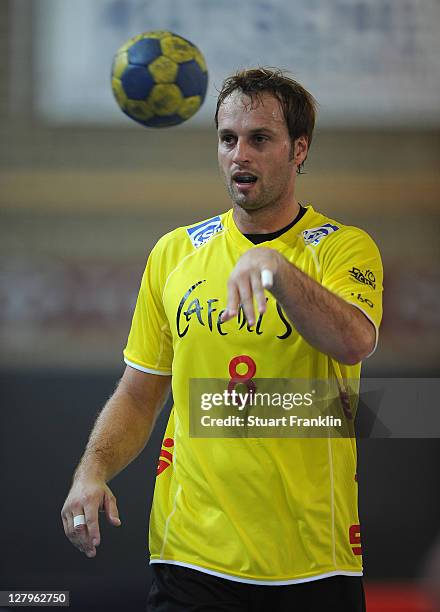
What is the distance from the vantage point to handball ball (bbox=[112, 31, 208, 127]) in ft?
8.63

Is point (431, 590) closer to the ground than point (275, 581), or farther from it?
farther from it

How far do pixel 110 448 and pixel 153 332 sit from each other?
25 cm

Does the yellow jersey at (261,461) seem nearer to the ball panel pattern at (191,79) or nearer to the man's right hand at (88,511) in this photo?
the man's right hand at (88,511)

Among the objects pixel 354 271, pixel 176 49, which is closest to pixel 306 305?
pixel 354 271

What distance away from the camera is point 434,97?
377 cm

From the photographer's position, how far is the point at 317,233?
1.91 meters

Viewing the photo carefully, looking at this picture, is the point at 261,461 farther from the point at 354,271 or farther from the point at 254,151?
the point at 254,151

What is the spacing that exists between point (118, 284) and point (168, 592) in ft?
6.87

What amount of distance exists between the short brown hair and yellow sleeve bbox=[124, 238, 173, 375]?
32 cm

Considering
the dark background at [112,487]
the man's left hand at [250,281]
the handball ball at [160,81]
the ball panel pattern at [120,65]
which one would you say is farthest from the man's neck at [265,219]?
the dark background at [112,487]

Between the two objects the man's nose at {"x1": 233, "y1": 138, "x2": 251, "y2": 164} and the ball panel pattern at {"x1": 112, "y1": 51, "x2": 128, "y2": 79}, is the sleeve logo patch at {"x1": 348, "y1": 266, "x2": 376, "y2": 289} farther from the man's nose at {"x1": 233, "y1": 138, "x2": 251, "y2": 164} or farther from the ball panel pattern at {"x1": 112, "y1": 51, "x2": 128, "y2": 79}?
the ball panel pattern at {"x1": 112, "y1": 51, "x2": 128, "y2": 79}

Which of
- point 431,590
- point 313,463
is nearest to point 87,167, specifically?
point 313,463

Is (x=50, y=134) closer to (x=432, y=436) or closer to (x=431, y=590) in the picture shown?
(x=432, y=436)

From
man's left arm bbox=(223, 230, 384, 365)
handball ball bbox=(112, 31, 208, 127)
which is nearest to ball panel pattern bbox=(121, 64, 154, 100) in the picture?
handball ball bbox=(112, 31, 208, 127)
